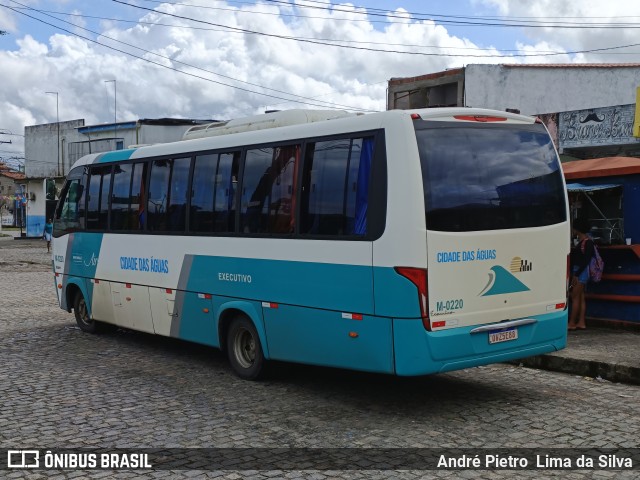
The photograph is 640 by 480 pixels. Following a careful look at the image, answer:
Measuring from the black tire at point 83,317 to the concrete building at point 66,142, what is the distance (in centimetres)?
3909

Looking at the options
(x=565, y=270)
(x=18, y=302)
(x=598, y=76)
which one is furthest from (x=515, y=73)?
(x=565, y=270)

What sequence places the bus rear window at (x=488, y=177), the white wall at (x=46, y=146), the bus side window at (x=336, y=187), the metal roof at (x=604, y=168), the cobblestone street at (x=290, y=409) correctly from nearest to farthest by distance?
1. the cobblestone street at (x=290, y=409)
2. the bus rear window at (x=488, y=177)
3. the bus side window at (x=336, y=187)
4. the metal roof at (x=604, y=168)
5. the white wall at (x=46, y=146)

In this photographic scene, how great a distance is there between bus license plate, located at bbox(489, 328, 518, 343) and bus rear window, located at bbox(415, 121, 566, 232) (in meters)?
0.98

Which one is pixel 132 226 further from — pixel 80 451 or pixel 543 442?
pixel 543 442

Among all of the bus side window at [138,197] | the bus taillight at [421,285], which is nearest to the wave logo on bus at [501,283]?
the bus taillight at [421,285]

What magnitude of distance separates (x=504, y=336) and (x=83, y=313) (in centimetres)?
760

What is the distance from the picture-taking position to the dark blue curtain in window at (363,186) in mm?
7047

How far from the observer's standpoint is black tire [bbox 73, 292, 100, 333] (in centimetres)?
1225

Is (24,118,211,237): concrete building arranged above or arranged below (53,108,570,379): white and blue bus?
above

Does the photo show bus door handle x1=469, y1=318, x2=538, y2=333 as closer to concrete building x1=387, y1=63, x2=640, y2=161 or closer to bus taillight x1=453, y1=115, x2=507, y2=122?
bus taillight x1=453, y1=115, x2=507, y2=122

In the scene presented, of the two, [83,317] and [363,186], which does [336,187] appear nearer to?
[363,186]

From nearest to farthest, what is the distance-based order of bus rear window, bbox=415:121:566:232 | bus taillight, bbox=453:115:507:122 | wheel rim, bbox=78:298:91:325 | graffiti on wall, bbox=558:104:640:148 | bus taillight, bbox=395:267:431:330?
bus taillight, bbox=395:267:431:330
bus rear window, bbox=415:121:566:232
bus taillight, bbox=453:115:507:122
wheel rim, bbox=78:298:91:325
graffiti on wall, bbox=558:104:640:148

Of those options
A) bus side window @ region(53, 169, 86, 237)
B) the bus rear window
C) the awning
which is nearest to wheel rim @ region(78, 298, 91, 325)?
bus side window @ region(53, 169, 86, 237)

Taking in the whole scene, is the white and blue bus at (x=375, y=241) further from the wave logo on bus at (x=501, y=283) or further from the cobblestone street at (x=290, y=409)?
the cobblestone street at (x=290, y=409)
